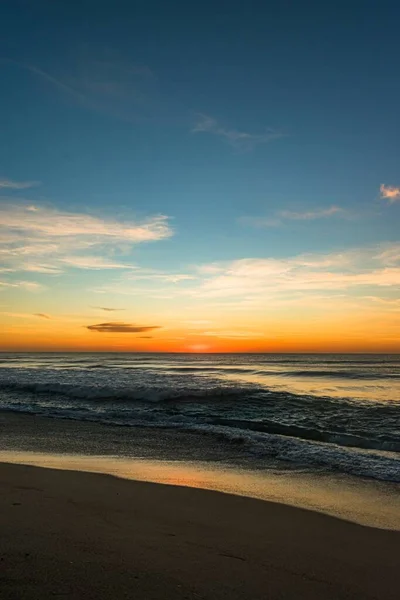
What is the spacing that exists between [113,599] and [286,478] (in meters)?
4.44

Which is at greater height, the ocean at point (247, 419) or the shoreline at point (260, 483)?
the shoreline at point (260, 483)

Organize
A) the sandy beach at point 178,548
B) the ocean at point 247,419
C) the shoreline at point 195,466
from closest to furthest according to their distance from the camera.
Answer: the sandy beach at point 178,548
the shoreline at point 195,466
the ocean at point 247,419

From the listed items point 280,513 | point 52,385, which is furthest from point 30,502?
point 52,385

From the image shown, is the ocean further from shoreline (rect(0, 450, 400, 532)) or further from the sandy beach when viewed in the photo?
the sandy beach

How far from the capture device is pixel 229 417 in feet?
44.8

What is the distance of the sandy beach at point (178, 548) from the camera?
10.4 feet

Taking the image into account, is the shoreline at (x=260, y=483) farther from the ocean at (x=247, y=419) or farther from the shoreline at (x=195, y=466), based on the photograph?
the ocean at (x=247, y=419)

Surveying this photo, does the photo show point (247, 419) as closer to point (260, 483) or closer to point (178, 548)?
point (260, 483)

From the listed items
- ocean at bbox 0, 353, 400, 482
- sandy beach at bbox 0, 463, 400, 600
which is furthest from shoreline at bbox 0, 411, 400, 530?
sandy beach at bbox 0, 463, 400, 600

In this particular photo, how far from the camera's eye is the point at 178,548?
12.7 feet

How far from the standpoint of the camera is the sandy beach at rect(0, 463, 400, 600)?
10.4 feet

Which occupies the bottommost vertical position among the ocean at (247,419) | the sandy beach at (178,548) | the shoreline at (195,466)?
the ocean at (247,419)

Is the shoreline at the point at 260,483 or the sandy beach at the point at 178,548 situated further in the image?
the shoreline at the point at 260,483

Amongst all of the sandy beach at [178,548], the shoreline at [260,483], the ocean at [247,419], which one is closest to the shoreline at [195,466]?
the shoreline at [260,483]
